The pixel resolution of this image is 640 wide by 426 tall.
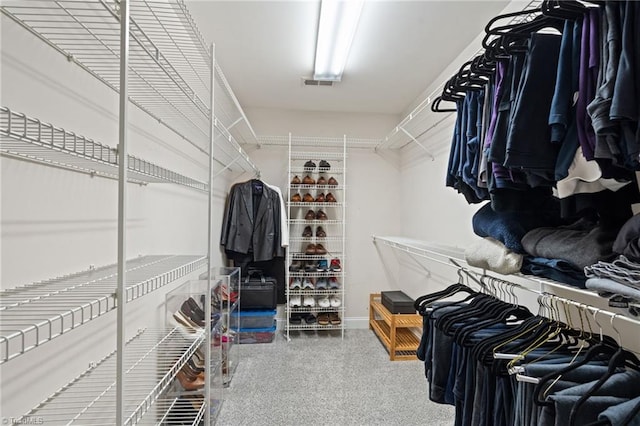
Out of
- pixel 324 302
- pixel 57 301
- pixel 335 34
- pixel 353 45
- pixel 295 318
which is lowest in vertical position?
pixel 295 318

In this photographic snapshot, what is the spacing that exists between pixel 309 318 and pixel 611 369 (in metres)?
3.04

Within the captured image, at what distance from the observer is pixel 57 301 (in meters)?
0.89

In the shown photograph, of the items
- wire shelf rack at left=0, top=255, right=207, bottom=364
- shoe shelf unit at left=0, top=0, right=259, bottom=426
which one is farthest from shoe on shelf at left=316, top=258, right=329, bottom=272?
wire shelf rack at left=0, top=255, right=207, bottom=364

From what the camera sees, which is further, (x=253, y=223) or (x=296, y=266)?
(x=296, y=266)

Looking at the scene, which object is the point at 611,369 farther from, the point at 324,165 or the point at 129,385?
the point at 324,165

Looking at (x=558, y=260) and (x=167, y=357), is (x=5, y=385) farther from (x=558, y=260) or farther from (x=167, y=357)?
(x=558, y=260)

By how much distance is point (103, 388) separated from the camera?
4.03 feet

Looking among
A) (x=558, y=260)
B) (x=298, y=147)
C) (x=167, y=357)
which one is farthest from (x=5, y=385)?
(x=298, y=147)

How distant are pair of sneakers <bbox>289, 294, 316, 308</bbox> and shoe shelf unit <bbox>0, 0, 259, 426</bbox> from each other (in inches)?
53.3

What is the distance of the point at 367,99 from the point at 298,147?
982 mm

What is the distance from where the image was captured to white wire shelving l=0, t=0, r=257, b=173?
0.92m

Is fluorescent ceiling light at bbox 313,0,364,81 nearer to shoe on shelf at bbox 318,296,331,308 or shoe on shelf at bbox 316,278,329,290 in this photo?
shoe on shelf at bbox 316,278,329,290

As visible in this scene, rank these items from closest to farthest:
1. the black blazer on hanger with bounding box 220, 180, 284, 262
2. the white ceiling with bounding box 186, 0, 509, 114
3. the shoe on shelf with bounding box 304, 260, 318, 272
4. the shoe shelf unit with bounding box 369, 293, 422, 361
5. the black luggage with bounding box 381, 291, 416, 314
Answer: the white ceiling with bounding box 186, 0, 509, 114
the shoe shelf unit with bounding box 369, 293, 422, 361
the black luggage with bounding box 381, 291, 416, 314
the black blazer on hanger with bounding box 220, 180, 284, 262
the shoe on shelf with bounding box 304, 260, 318, 272

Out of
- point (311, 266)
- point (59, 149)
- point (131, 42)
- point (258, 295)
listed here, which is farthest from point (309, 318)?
point (59, 149)
